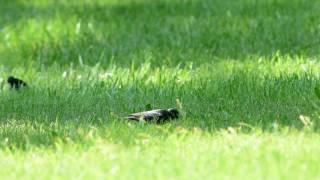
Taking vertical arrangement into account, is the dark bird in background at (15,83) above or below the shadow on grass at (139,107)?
above

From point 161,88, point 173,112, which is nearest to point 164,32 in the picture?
point 161,88

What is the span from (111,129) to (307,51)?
3.14 m

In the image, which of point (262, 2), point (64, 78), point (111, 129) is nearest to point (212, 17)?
point (262, 2)

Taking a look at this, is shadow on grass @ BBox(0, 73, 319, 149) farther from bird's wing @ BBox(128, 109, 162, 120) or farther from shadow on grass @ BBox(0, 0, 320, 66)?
shadow on grass @ BBox(0, 0, 320, 66)

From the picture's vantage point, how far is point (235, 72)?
7145 mm

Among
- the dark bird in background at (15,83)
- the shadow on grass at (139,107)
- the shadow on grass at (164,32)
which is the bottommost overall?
the shadow on grass at (139,107)

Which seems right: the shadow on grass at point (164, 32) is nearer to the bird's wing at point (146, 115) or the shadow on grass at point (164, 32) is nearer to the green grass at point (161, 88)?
the green grass at point (161, 88)

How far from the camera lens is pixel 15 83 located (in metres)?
7.33

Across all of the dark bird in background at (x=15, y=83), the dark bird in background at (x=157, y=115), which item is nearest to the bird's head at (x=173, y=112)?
the dark bird in background at (x=157, y=115)

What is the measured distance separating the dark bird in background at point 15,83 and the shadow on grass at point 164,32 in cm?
106

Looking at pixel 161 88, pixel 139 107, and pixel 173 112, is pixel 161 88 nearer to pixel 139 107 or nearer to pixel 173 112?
pixel 139 107

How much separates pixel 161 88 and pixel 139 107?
0.55m

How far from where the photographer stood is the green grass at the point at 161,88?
4.57m

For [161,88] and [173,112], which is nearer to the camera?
[173,112]
